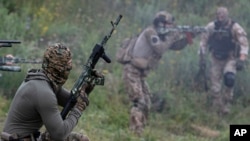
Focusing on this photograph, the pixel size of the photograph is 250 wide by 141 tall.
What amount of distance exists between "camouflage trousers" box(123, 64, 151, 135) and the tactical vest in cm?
244

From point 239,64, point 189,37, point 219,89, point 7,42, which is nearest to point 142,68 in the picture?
point 189,37

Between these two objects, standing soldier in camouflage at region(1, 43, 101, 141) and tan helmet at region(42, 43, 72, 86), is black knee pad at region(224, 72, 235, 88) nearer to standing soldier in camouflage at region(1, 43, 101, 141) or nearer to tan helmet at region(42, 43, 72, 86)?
standing soldier in camouflage at region(1, 43, 101, 141)

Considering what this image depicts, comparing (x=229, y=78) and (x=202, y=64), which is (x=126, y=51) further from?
(x=202, y=64)

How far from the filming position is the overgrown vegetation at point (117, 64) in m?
10.3

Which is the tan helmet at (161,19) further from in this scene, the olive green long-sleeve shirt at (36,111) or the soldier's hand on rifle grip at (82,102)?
the olive green long-sleeve shirt at (36,111)

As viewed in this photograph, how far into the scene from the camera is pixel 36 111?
16.6ft

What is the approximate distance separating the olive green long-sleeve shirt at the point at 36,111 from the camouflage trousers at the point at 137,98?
15.3 ft

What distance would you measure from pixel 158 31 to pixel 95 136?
2.59 meters

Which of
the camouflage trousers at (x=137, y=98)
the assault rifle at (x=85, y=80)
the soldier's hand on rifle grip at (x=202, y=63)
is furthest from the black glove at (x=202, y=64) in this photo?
the assault rifle at (x=85, y=80)

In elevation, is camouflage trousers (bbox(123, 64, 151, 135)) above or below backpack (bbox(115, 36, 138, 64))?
below

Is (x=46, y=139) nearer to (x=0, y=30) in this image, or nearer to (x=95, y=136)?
(x=95, y=136)

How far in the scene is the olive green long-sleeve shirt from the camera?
4992 mm

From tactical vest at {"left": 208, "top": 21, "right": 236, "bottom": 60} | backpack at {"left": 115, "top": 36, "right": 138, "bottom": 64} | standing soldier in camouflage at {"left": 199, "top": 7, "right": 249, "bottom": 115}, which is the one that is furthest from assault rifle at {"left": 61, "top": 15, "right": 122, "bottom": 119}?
tactical vest at {"left": 208, "top": 21, "right": 236, "bottom": 60}

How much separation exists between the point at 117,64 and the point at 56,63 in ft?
27.4
